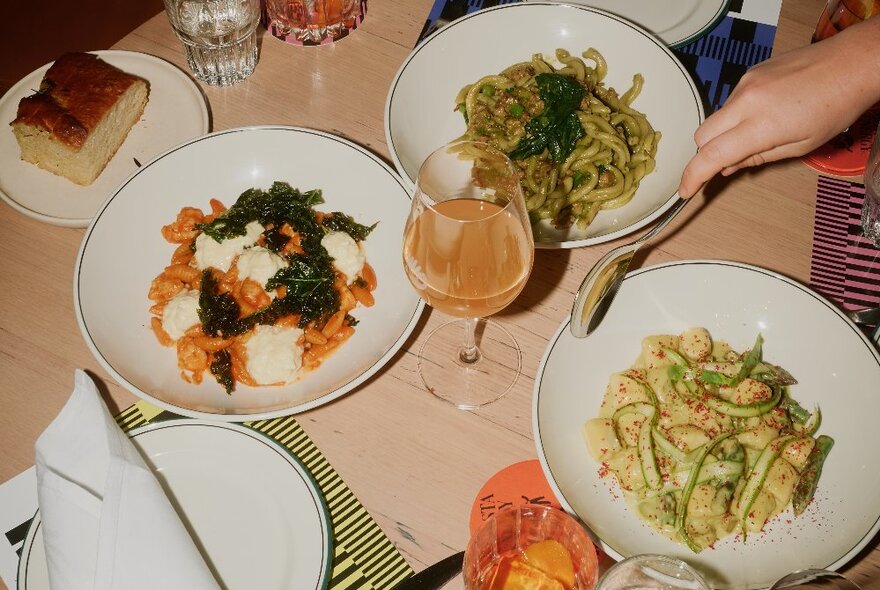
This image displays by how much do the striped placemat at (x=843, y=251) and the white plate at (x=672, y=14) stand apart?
0.60 metres

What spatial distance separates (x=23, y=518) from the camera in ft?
4.95

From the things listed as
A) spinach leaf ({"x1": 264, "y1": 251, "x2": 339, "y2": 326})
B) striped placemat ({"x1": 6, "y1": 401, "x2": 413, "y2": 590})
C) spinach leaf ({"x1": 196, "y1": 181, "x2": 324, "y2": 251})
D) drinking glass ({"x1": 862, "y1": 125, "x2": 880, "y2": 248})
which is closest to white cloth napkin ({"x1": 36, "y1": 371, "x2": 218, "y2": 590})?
striped placemat ({"x1": 6, "y1": 401, "x2": 413, "y2": 590})

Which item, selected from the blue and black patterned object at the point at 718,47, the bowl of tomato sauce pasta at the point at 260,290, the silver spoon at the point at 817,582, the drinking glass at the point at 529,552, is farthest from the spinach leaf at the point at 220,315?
the silver spoon at the point at 817,582

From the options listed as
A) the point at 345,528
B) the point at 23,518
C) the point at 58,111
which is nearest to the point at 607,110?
the point at 345,528

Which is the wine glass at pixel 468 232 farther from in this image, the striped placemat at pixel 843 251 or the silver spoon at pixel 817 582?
the striped placemat at pixel 843 251

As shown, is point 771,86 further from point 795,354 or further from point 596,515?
point 596,515

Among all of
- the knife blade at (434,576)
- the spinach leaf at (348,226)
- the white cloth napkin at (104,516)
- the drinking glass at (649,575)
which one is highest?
the drinking glass at (649,575)

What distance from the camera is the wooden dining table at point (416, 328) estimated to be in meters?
1.57

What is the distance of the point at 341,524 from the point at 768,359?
0.99m

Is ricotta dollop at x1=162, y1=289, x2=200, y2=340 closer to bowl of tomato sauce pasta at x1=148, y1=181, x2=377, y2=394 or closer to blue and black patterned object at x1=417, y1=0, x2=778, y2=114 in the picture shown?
bowl of tomato sauce pasta at x1=148, y1=181, x2=377, y2=394

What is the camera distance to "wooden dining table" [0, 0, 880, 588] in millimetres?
1565

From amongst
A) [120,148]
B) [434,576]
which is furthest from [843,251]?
[120,148]

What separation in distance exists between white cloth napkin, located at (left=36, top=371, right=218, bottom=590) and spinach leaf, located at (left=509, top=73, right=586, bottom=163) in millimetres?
1216

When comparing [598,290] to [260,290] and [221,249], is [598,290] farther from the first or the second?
[221,249]
